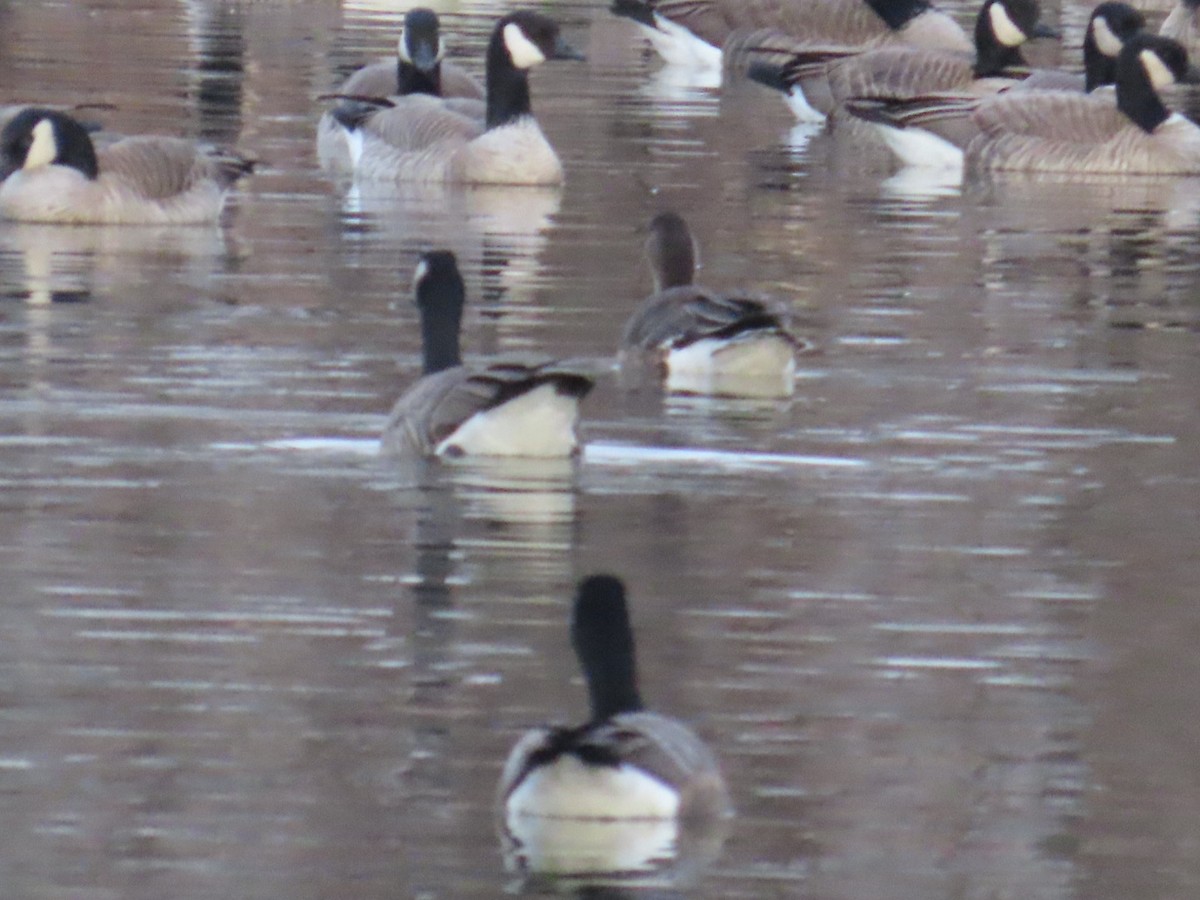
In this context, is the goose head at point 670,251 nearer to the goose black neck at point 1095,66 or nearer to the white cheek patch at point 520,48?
the white cheek patch at point 520,48

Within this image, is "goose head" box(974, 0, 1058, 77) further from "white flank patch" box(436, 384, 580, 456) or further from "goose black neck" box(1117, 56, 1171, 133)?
"white flank patch" box(436, 384, 580, 456)

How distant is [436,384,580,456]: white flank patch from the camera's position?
38.9 feet

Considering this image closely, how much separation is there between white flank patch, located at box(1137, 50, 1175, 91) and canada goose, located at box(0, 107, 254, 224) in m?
8.48

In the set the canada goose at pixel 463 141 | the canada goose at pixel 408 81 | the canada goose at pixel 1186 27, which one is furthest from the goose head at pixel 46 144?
the canada goose at pixel 1186 27

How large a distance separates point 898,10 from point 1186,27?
15.0ft

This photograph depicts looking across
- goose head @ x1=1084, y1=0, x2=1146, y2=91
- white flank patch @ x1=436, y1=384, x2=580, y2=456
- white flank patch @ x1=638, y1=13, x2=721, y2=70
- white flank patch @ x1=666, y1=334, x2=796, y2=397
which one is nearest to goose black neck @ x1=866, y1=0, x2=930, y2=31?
white flank patch @ x1=638, y1=13, x2=721, y2=70

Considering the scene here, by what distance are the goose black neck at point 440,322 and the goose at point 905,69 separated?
1430 centimetres

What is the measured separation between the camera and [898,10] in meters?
34.8

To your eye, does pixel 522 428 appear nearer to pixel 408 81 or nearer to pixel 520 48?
pixel 520 48

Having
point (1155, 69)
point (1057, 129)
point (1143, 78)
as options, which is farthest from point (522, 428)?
point (1155, 69)

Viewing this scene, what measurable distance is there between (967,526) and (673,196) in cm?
1137

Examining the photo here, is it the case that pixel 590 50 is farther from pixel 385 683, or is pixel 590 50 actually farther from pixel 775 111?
pixel 385 683

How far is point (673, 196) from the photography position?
22.4 metres

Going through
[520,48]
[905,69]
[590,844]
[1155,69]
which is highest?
[520,48]
